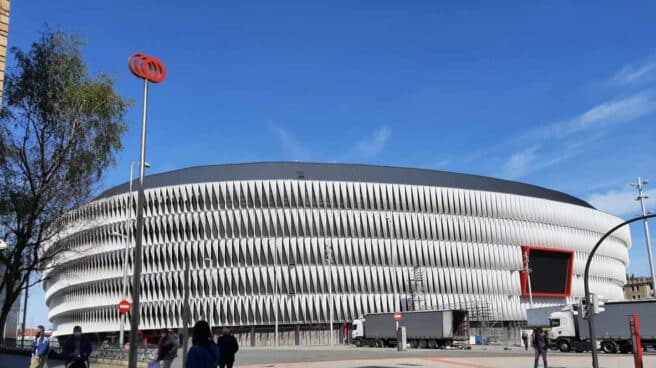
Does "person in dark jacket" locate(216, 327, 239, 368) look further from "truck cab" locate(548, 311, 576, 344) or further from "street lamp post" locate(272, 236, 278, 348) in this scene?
"street lamp post" locate(272, 236, 278, 348)

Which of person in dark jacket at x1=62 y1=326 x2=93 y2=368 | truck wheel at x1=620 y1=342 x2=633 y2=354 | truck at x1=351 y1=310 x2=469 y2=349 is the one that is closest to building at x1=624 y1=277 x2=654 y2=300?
truck at x1=351 y1=310 x2=469 y2=349

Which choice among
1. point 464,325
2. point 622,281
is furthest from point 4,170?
point 622,281

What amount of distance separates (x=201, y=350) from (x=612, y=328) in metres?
40.0

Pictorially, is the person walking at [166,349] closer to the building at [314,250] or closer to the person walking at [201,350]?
the person walking at [201,350]

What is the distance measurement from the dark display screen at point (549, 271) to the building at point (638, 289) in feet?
262

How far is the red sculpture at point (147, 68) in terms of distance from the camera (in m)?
19.5

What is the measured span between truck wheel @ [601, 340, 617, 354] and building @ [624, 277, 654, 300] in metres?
130

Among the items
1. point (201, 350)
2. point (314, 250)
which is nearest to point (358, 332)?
point (314, 250)

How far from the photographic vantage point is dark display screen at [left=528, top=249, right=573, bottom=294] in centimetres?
8744

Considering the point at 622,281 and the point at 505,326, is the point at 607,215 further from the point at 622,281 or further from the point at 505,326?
the point at 505,326

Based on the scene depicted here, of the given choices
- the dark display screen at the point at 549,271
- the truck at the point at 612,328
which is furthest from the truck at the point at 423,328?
the dark display screen at the point at 549,271

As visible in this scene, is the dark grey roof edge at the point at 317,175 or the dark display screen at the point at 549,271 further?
the dark display screen at the point at 549,271

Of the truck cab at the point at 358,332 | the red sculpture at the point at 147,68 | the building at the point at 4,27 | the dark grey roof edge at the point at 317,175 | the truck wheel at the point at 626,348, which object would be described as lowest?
the truck wheel at the point at 626,348

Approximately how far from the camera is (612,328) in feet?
136
